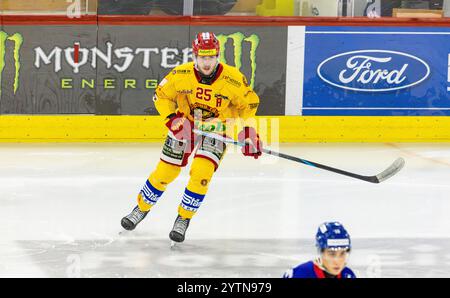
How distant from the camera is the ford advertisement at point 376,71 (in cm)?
1013

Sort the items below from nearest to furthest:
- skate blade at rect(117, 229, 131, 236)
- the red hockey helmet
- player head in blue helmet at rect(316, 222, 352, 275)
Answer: player head in blue helmet at rect(316, 222, 352, 275), the red hockey helmet, skate blade at rect(117, 229, 131, 236)

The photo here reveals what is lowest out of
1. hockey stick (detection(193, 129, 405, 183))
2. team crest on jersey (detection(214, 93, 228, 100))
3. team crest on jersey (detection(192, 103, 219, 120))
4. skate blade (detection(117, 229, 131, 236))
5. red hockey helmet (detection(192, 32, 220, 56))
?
skate blade (detection(117, 229, 131, 236))

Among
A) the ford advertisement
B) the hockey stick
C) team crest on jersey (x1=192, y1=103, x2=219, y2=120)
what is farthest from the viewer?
the ford advertisement

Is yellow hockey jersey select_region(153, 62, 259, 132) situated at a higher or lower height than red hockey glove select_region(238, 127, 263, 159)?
higher

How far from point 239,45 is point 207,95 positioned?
12.1ft

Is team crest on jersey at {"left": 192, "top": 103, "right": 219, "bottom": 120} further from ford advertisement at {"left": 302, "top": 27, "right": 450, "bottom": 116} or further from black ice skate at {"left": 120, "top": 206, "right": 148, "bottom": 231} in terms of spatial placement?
ford advertisement at {"left": 302, "top": 27, "right": 450, "bottom": 116}

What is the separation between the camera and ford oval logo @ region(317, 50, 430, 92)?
1017cm

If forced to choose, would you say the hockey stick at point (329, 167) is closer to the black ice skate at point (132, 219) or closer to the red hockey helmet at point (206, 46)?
the red hockey helmet at point (206, 46)

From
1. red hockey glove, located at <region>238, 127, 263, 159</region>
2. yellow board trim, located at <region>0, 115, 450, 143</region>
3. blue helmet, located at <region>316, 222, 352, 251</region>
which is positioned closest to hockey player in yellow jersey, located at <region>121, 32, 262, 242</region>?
red hockey glove, located at <region>238, 127, 263, 159</region>

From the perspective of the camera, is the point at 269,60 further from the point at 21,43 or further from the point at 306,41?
the point at 21,43

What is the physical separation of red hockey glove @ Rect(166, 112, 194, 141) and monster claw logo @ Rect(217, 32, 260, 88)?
3.63m
